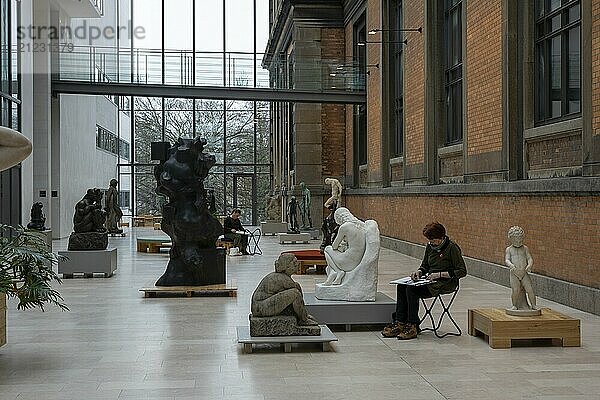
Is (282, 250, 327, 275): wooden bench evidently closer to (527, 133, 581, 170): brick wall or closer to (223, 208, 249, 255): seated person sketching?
(527, 133, 581, 170): brick wall

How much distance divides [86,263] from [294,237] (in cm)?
1378

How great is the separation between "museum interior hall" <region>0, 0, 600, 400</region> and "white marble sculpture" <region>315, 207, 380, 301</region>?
0.09ft

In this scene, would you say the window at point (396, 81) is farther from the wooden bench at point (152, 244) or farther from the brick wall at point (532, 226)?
the wooden bench at point (152, 244)

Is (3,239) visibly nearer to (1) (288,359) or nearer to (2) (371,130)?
(1) (288,359)

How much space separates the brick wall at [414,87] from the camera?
76.6ft

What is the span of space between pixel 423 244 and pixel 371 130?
8830 millimetres

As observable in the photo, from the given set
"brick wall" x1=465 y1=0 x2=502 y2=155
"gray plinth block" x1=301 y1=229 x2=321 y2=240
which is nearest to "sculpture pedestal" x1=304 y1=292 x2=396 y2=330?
Answer: "brick wall" x1=465 y1=0 x2=502 y2=155

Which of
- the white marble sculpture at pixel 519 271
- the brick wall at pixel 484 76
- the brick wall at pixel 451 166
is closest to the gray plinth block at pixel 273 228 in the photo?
the brick wall at pixel 451 166

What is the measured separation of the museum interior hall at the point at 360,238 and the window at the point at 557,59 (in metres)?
0.05

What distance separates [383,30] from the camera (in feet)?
90.0

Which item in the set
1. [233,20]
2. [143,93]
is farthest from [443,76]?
[233,20]

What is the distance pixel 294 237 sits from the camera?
31203 mm

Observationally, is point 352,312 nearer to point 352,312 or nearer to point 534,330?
point 352,312

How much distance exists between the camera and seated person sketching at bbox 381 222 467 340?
10.0m
